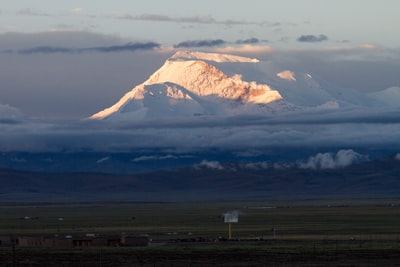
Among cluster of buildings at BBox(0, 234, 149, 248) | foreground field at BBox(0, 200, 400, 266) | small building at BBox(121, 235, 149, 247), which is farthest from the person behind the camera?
small building at BBox(121, 235, 149, 247)

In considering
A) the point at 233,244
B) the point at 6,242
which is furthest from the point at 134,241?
the point at 6,242

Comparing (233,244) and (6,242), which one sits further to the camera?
(6,242)

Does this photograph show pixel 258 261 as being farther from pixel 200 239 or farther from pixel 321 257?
pixel 200 239

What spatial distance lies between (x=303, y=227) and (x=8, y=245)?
39.5 metres

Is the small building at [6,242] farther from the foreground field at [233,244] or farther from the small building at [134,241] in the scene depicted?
the small building at [134,241]

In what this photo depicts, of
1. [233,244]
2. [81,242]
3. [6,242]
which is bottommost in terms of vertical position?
[233,244]

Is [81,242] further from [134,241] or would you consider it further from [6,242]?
[6,242]

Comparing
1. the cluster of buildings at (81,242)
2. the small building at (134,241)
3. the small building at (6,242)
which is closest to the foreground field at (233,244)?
the small building at (134,241)

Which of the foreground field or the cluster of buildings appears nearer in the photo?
the foreground field

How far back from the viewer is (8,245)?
91188mm

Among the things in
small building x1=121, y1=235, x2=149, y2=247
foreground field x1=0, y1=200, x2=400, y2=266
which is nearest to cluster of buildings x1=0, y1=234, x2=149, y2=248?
small building x1=121, y1=235, x2=149, y2=247

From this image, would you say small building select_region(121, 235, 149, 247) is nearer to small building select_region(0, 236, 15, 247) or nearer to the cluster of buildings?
the cluster of buildings

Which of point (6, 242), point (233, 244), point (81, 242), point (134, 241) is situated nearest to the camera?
point (81, 242)

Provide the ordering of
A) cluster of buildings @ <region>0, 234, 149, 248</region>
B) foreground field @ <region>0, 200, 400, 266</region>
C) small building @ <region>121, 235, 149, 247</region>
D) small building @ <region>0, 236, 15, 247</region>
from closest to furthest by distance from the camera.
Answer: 1. foreground field @ <region>0, 200, 400, 266</region>
2. cluster of buildings @ <region>0, 234, 149, 248</region>
3. small building @ <region>121, 235, 149, 247</region>
4. small building @ <region>0, 236, 15, 247</region>
